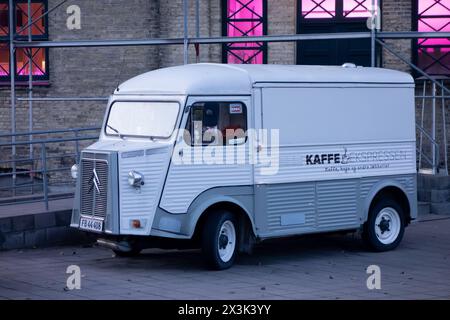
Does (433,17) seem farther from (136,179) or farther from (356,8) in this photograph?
(136,179)

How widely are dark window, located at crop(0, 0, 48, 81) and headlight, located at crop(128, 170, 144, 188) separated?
33.8ft

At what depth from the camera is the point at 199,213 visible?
12531mm

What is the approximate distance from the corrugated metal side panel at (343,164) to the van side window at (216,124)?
0.52 m

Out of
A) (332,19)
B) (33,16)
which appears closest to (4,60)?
(33,16)

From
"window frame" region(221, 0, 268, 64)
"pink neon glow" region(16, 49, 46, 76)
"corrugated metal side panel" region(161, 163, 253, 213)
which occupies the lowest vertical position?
"corrugated metal side panel" region(161, 163, 253, 213)

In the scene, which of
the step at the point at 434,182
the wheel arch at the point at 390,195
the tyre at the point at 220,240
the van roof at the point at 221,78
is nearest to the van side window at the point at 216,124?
the van roof at the point at 221,78

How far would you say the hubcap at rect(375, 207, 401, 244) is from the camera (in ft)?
47.6

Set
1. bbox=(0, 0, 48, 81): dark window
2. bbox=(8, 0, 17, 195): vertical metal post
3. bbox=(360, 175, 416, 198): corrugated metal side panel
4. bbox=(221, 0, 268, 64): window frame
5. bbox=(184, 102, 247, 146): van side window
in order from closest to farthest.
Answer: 1. bbox=(184, 102, 247, 146): van side window
2. bbox=(360, 175, 416, 198): corrugated metal side panel
3. bbox=(8, 0, 17, 195): vertical metal post
4. bbox=(221, 0, 268, 64): window frame
5. bbox=(0, 0, 48, 81): dark window

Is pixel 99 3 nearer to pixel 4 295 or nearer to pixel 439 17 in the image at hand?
pixel 439 17

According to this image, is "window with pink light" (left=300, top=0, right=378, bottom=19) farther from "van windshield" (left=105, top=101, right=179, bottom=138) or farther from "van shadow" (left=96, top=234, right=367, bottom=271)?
"van windshield" (left=105, top=101, right=179, bottom=138)

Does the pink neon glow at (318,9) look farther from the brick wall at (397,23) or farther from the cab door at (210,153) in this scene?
the cab door at (210,153)

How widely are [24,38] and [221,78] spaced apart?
402 inches

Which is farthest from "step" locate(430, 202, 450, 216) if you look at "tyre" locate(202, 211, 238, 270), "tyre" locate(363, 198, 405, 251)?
"tyre" locate(202, 211, 238, 270)
